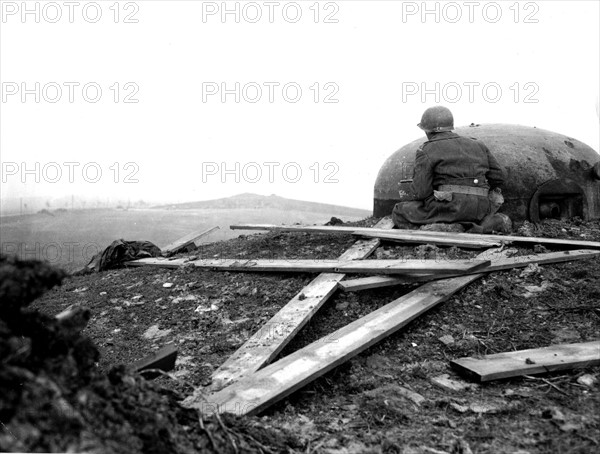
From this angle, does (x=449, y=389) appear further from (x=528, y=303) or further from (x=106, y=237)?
(x=106, y=237)

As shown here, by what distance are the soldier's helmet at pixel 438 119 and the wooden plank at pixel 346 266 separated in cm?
235

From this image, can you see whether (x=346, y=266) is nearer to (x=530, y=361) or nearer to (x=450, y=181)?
(x=530, y=361)

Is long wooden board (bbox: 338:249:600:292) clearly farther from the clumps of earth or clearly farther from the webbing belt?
the clumps of earth

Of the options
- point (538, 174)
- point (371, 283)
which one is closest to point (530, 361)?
point (371, 283)

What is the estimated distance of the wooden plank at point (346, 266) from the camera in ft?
12.8

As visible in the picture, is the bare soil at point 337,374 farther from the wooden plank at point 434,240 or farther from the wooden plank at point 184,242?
the wooden plank at point 184,242

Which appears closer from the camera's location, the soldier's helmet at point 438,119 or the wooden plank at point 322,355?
the wooden plank at point 322,355

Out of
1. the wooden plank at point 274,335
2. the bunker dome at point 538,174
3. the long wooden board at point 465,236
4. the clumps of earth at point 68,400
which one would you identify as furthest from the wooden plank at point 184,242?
the clumps of earth at point 68,400

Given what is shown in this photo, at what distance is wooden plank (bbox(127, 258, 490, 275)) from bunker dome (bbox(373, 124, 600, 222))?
2412mm

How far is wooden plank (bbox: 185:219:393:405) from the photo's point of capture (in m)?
2.79

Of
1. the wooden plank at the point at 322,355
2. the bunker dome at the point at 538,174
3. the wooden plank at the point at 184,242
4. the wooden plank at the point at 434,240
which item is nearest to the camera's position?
the wooden plank at the point at 322,355

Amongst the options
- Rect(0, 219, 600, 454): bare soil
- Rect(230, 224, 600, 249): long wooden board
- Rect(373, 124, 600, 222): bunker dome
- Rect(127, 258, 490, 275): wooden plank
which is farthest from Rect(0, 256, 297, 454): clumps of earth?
Rect(373, 124, 600, 222): bunker dome

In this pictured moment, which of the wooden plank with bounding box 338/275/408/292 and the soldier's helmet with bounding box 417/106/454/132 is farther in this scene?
the soldier's helmet with bounding box 417/106/454/132

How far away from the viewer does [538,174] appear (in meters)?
6.77
